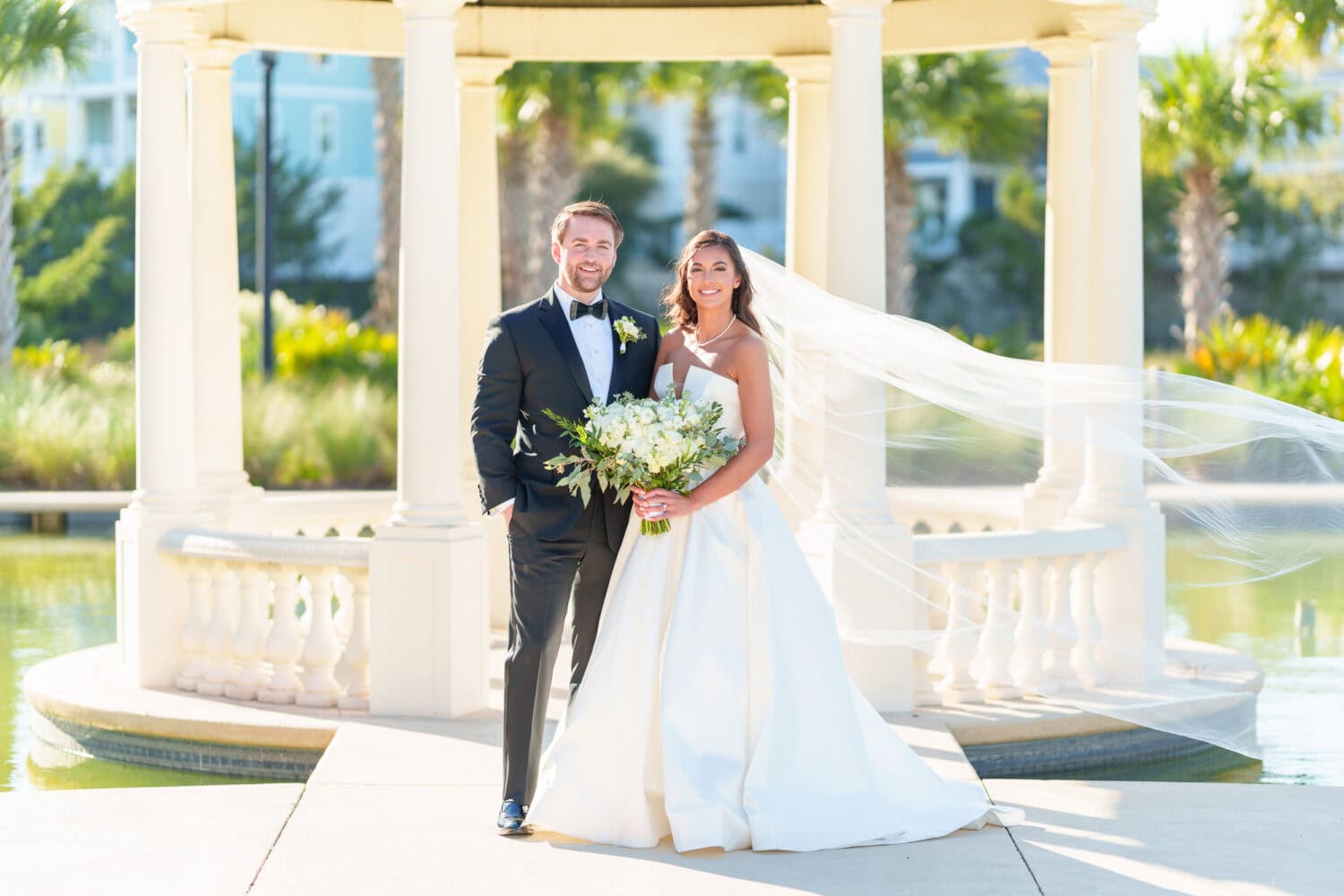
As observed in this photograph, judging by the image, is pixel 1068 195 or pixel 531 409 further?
pixel 1068 195

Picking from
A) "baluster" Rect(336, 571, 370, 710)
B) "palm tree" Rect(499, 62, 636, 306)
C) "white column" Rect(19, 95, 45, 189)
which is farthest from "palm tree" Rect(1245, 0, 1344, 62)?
"white column" Rect(19, 95, 45, 189)

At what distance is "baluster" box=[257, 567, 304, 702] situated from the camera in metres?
8.97

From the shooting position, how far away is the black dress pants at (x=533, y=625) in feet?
21.2

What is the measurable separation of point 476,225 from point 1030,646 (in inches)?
187

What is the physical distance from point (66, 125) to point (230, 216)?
45.6 m

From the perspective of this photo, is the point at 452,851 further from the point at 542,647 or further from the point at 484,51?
the point at 484,51

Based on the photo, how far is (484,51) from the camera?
11477 millimetres

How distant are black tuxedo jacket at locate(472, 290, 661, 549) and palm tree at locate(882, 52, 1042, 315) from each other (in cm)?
2423

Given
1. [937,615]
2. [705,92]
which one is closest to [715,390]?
[937,615]

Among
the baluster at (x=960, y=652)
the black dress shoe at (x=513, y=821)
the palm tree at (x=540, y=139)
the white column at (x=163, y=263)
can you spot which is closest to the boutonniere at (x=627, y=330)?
the black dress shoe at (x=513, y=821)

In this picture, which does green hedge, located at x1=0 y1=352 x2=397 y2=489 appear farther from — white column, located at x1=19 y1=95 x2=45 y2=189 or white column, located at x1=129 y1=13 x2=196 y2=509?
white column, located at x1=19 y1=95 x2=45 y2=189

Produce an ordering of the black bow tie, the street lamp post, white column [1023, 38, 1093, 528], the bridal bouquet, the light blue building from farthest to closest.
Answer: the light blue building
the street lamp post
white column [1023, 38, 1093, 528]
the black bow tie
the bridal bouquet

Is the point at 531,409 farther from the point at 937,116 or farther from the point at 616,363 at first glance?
the point at 937,116

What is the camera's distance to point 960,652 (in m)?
9.02
